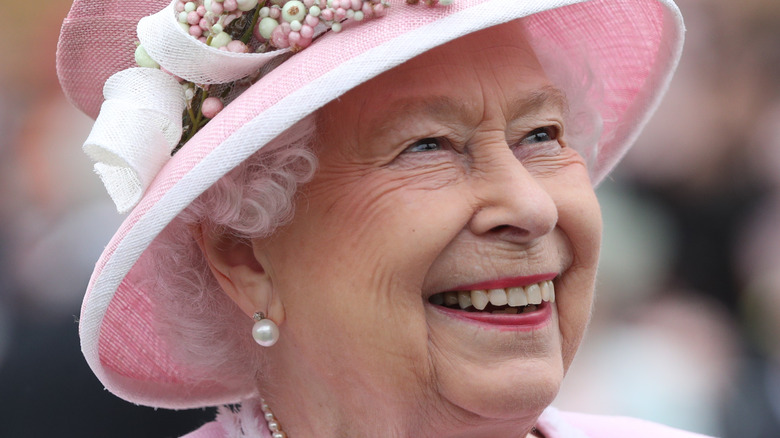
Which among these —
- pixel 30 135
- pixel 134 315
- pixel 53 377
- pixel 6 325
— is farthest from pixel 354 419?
pixel 30 135

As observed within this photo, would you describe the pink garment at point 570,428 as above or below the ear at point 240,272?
below

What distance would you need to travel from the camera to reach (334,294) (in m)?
1.73

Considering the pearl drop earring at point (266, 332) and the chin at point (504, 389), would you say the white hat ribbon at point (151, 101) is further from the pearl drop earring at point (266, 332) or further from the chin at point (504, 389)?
the chin at point (504, 389)

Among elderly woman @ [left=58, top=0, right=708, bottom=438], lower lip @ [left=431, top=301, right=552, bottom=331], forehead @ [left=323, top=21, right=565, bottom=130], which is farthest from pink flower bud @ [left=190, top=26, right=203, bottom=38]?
lower lip @ [left=431, top=301, right=552, bottom=331]

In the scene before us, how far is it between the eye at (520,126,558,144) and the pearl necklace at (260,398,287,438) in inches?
35.1

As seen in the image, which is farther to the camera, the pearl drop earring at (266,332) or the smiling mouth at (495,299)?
the pearl drop earring at (266,332)

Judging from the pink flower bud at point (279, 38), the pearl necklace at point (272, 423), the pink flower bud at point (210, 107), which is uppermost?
the pink flower bud at point (279, 38)

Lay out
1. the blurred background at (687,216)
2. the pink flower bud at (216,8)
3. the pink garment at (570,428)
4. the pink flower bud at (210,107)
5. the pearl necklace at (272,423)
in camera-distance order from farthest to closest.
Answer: the blurred background at (687,216), the pink garment at (570,428), the pearl necklace at (272,423), the pink flower bud at (210,107), the pink flower bud at (216,8)

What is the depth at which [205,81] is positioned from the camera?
175 cm

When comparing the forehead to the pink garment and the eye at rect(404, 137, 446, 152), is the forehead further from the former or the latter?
the pink garment

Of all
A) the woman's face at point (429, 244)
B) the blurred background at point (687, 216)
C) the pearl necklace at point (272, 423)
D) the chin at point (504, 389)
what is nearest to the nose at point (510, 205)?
the woman's face at point (429, 244)

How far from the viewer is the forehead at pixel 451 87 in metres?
1.70

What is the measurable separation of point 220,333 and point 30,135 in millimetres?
1958

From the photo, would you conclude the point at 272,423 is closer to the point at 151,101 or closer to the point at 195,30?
the point at 151,101
